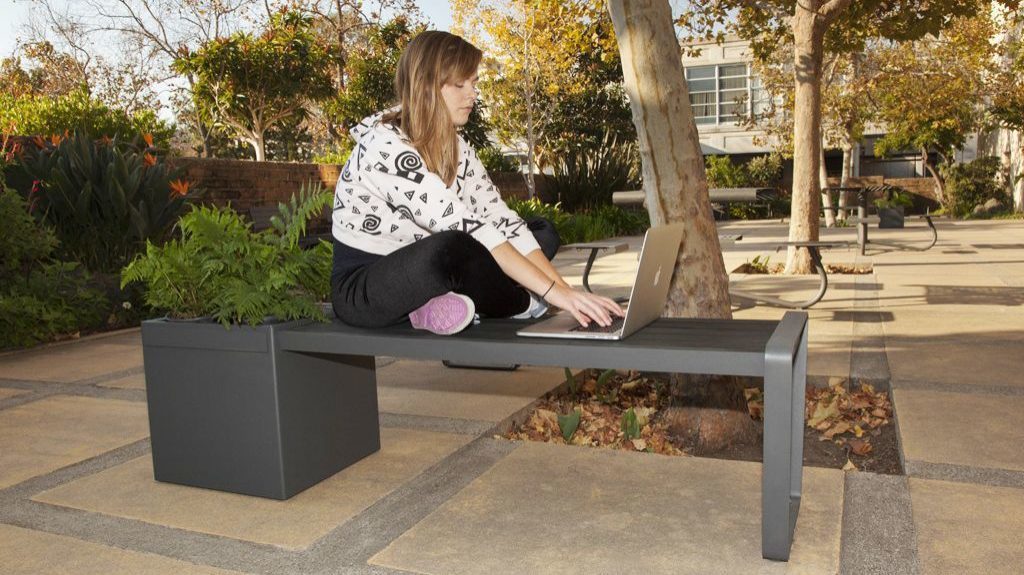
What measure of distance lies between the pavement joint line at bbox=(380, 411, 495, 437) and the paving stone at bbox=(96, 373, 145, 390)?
1383 millimetres

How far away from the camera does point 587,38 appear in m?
8.23

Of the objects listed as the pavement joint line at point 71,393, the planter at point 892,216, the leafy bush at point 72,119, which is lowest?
the pavement joint line at point 71,393

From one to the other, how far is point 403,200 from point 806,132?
623cm

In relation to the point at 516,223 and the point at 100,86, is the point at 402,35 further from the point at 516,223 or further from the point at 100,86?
the point at 516,223

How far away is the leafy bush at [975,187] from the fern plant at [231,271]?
22744mm

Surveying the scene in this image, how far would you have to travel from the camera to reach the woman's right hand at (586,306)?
6.32 ft

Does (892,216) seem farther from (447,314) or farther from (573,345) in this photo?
(573,345)

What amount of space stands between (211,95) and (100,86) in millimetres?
12380

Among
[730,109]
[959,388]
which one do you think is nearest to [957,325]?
[959,388]

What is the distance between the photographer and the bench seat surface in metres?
1.64

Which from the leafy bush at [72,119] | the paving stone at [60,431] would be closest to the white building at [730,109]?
the leafy bush at [72,119]

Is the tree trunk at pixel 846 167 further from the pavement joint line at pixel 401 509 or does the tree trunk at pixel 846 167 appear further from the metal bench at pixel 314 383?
the metal bench at pixel 314 383

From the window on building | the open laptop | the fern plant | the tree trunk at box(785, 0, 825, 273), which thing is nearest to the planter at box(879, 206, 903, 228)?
the tree trunk at box(785, 0, 825, 273)

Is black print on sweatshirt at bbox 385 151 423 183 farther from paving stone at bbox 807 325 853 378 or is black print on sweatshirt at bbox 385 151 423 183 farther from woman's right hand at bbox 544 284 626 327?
paving stone at bbox 807 325 853 378
